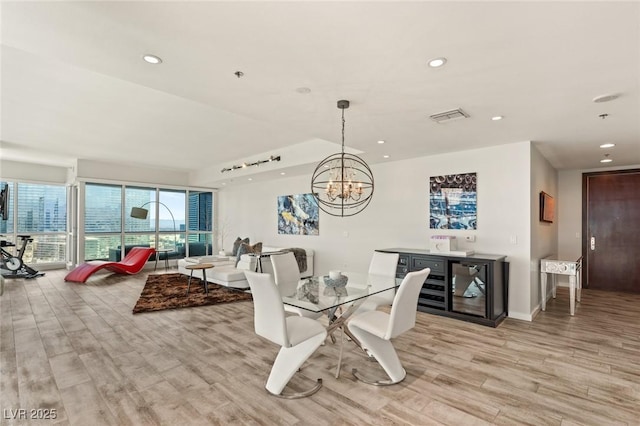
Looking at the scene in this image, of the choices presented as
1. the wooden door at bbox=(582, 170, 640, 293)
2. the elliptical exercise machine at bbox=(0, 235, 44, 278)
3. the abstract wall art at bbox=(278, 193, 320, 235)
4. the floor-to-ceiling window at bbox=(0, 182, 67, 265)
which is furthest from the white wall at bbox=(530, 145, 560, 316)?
the floor-to-ceiling window at bbox=(0, 182, 67, 265)

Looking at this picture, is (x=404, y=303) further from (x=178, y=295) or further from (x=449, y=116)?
(x=178, y=295)

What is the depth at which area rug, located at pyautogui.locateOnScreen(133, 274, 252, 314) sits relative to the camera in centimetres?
497

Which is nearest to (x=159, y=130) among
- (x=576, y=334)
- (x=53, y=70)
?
(x=53, y=70)

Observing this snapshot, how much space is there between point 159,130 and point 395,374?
5.04m

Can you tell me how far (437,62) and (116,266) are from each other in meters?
7.79

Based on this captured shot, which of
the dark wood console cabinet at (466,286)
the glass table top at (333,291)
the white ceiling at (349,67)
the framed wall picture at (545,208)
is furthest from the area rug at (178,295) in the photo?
the framed wall picture at (545,208)

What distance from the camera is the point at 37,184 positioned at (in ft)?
27.8

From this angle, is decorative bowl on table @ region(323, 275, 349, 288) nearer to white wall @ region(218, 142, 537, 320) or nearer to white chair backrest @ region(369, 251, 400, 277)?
white chair backrest @ region(369, 251, 400, 277)

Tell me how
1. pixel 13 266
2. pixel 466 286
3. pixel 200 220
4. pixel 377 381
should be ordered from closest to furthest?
pixel 377 381 < pixel 466 286 < pixel 13 266 < pixel 200 220

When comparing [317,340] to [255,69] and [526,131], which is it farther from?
[526,131]

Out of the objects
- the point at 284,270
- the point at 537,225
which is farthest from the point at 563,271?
the point at 284,270

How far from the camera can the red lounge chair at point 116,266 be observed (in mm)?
6727

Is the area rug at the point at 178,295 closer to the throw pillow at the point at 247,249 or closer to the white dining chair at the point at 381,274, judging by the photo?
the throw pillow at the point at 247,249

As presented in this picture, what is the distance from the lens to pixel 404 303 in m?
2.57
